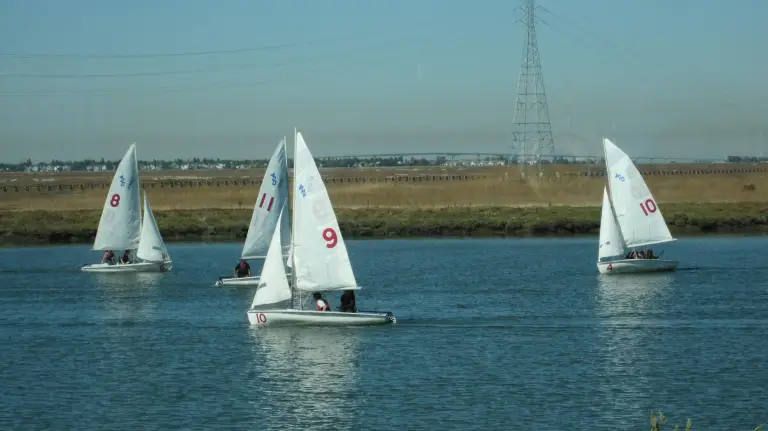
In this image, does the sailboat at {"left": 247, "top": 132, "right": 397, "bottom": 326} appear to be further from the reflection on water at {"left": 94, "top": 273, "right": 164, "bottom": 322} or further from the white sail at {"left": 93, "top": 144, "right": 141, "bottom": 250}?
the white sail at {"left": 93, "top": 144, "right": 141, "bottom": 250}

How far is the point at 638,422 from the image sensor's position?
31.0 meters

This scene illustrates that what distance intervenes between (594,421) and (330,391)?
26.1ft

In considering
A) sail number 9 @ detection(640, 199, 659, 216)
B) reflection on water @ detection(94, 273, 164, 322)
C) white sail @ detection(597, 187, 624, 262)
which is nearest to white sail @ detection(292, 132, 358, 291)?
reflection on water @ detection(94, 273, 164, 322)

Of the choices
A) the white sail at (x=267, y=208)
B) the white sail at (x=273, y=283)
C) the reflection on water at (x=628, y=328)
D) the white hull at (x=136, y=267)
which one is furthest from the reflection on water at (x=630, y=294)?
the white hull at (x=136, y=267)

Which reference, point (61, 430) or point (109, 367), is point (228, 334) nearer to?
point (109, 367)

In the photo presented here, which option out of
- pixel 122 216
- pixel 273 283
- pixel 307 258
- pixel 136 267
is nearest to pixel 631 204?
pixel 307 258

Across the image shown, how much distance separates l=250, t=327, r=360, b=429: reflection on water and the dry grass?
78892 mm

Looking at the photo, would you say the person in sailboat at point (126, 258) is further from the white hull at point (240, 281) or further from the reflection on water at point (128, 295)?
the white hull at point (240, 281)

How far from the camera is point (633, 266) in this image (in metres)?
64.9

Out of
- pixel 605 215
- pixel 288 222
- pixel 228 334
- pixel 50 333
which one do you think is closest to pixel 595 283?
pixel 605 215

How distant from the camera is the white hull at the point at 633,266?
212 ft

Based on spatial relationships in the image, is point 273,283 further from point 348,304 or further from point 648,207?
point 648,207

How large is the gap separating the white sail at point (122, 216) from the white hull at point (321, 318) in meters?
29.9

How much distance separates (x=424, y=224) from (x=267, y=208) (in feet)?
137
